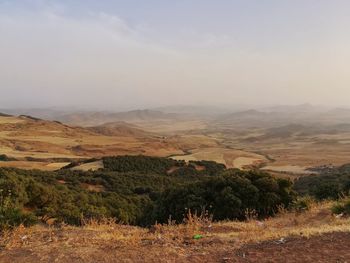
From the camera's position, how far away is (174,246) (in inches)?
293

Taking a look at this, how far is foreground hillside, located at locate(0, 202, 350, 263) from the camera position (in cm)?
671

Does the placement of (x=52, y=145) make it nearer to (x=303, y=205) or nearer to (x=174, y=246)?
(x=303, y=205)

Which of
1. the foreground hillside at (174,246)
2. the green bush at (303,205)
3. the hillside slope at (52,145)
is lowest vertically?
the hillside slope at (52,145)

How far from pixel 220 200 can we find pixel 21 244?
1021 centimetres

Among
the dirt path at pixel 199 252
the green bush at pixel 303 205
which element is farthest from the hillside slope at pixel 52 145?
the dirt path at pixel 199 252

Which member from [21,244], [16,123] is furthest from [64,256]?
[16,123]

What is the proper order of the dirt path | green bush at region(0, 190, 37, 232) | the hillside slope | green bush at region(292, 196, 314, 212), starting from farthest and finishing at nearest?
1. the hillside slope
2. green bush at region(292, 196, 314, 212)
3. green bush at region(0, 190, 37, 232)
4. the dirt path

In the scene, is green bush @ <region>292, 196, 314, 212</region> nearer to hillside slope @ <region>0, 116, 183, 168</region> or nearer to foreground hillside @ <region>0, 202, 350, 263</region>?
foreground hillside @ <region>0, 202, 350, 263</region>

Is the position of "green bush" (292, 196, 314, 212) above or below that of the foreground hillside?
→ below

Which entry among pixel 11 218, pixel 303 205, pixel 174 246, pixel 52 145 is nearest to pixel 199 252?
pixel 174 246

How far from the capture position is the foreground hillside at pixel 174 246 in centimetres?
671

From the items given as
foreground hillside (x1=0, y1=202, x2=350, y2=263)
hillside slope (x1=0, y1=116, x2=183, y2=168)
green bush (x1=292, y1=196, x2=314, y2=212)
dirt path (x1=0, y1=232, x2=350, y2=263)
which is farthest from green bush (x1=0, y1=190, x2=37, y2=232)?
hillside slope (x1=0, y1=116, x2=183, y2=168)

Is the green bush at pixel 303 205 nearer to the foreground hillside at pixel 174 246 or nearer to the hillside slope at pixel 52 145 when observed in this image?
the foreground hillside at pixel 174 246

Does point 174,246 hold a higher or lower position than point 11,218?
lower
